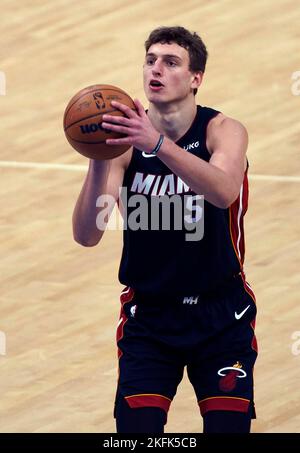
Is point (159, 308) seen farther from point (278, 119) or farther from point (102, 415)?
point (278, 119)

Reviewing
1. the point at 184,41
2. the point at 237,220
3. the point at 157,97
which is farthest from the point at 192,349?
the point at 184,41

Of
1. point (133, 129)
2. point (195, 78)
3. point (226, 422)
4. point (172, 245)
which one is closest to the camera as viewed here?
point (133, 129)

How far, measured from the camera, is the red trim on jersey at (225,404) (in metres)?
7.79

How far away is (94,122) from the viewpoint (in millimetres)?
7227

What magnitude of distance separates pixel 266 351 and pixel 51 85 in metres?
6.11

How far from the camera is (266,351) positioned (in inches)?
434

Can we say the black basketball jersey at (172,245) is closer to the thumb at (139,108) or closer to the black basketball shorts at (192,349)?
the black basketball shorts at (192,349)

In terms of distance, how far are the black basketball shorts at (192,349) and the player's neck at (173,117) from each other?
0.84 m

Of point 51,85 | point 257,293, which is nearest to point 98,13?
point 51,85

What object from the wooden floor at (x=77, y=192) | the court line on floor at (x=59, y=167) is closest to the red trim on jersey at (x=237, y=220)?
the wooden floor at (x=77, y=192)

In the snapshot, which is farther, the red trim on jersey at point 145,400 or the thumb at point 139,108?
→ the red trim on jersey at point 145,400

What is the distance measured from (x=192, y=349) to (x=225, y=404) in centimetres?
33

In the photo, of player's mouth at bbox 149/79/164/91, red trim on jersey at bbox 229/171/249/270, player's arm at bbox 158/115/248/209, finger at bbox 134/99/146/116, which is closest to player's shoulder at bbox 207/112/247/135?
player's arm at bbox 158/115/248/209

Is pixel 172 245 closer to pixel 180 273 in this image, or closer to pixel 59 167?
pixel 180 273
